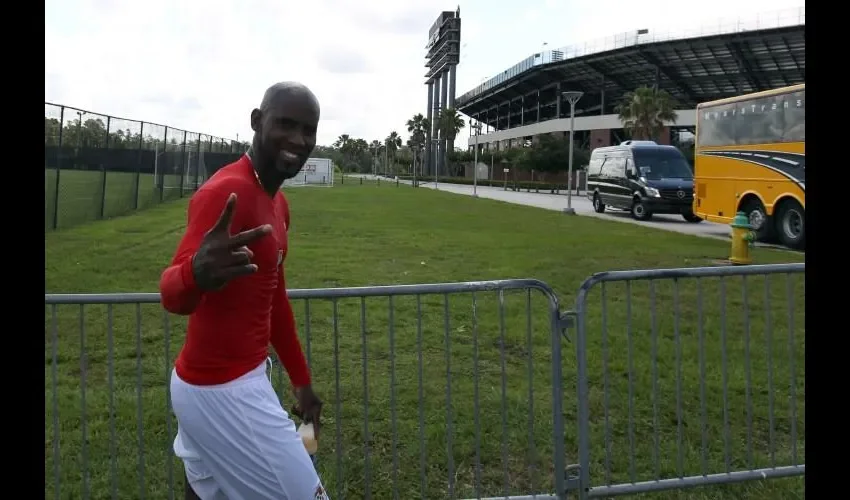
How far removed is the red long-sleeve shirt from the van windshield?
2165cm

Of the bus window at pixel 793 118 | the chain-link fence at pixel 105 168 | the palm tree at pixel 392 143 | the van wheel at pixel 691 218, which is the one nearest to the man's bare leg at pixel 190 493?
the chain-link fence at pixel 105 168

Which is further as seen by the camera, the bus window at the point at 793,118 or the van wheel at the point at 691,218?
the van wheel at the point at 691,218

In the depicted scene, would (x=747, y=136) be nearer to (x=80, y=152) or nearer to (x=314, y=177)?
(x=80, y=152)

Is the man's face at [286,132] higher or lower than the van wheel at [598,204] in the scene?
lower

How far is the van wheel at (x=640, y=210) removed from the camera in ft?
71.3

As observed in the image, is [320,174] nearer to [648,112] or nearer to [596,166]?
[648,112]

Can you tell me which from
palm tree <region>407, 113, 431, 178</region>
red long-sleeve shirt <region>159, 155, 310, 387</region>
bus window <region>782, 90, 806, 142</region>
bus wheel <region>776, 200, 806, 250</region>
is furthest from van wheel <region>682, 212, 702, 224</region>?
palm tree <region>407, 113, 431, 178</region>

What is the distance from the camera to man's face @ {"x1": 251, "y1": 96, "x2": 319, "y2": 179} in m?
1.95

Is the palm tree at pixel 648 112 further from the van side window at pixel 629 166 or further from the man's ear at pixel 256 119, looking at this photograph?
the man's ear at pixel 256 119

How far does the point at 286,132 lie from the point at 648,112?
5398 centimetres

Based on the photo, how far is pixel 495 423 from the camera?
4.44 meters

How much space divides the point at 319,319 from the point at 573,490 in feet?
13.5

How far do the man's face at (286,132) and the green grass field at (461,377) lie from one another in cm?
166
